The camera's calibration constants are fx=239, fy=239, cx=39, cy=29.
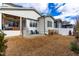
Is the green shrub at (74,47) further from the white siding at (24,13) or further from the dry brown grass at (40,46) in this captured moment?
the white siding at (24,13)

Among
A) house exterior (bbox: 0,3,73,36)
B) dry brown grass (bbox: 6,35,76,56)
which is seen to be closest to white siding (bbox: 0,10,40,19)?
house exterior (bbox: 0,3,73,36)

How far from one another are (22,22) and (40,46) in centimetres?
33

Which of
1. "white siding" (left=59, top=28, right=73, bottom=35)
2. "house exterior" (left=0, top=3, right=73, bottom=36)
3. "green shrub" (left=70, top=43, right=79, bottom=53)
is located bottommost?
"green shrub" (left=70, top=43, right=79, bottom=53)

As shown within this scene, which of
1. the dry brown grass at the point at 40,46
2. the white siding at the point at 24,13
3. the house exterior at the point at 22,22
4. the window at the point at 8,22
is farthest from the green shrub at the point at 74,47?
the window at the point at 8,22

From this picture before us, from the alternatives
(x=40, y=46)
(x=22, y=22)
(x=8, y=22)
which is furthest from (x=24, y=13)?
(x=40, y=46)

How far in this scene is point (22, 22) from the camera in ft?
8.65

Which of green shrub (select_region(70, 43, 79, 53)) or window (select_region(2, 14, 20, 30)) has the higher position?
window (select_region(2, 14, 20, 30))

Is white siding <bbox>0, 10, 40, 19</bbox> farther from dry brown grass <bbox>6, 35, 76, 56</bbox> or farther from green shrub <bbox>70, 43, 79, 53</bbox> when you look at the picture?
green shrub <bbox>70, 43, 79, 53</bbox>

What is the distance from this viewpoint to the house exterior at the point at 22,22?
2.63 meters

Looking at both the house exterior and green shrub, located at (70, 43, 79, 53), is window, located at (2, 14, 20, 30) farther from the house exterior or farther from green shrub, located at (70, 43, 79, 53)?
green shrub, located at (70, 43, 79, 53)

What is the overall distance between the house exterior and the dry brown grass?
7cm

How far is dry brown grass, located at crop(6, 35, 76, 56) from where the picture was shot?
8.57ft

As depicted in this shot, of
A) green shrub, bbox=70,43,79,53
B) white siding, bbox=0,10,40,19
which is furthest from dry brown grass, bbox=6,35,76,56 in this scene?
white siding, bbox=0,10,40,19

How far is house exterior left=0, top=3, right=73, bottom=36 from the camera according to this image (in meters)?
2.63
